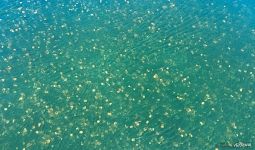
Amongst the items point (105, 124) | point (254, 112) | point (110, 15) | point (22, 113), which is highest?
point (110, 15)

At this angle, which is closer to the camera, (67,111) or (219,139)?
(219,139)

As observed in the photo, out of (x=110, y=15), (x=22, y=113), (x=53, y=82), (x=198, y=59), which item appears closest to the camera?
(x=22, y=113)

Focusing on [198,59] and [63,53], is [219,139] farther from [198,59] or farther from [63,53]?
[63,53]

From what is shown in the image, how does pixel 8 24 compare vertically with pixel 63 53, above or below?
above

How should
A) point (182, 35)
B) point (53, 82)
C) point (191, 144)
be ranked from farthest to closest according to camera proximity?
point (182, 35), point (53, 82), point (191, 144)

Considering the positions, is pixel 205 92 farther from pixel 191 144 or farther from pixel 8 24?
pixel 8 24

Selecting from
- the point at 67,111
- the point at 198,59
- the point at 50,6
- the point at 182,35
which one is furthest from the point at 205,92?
the point at 50,6
